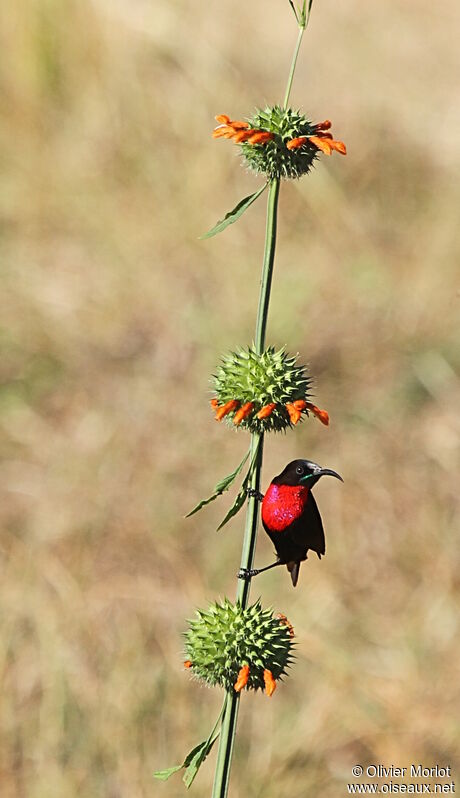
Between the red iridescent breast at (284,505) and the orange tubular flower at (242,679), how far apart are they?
0.68 feet

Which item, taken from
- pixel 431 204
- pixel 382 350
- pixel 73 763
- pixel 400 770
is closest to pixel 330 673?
pixel 400 770

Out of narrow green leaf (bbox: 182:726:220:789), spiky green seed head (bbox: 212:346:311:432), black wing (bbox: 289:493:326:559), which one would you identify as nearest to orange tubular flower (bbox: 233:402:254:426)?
spiky green seed head (bbox: 212:346:311:432)

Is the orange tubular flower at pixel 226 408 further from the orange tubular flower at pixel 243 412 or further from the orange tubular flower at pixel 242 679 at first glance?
the orange tubular flower at pixel 242 679

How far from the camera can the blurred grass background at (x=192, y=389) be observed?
4.39m

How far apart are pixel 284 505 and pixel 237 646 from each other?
0.27 metres

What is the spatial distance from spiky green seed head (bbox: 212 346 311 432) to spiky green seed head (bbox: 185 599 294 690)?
301mm

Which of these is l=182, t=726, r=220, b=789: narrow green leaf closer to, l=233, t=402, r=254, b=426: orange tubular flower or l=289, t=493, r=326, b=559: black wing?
l=289, t=493, r=326, b=559: black wing

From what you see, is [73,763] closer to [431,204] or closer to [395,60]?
[431,204]

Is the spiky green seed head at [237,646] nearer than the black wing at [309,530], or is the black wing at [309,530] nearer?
the black wing at [309,530]

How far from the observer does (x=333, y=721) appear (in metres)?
4.41

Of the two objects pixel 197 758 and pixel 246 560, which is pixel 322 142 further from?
pixel 197 758

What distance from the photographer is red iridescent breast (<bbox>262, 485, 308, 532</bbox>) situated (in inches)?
52.7

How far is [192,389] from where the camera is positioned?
19.8 ft

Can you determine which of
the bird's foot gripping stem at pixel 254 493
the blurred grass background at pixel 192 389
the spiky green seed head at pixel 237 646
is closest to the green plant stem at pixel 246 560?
the bird's foot gripping stem at pixel 254 493
